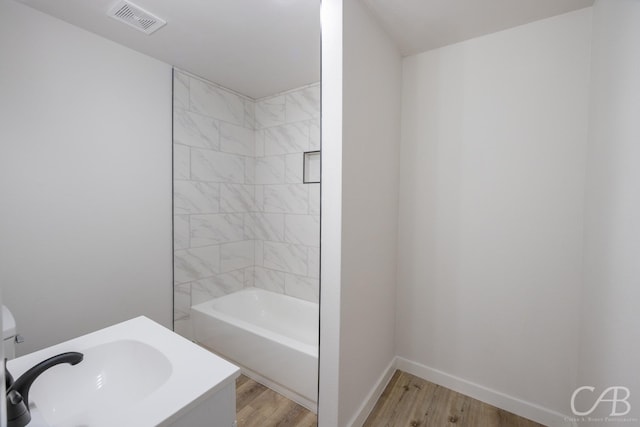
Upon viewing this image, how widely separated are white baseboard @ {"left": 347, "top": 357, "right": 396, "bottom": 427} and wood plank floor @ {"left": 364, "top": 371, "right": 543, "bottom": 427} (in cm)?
3

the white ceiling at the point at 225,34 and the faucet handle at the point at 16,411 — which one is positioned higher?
the white ceiling at the point at 225,34

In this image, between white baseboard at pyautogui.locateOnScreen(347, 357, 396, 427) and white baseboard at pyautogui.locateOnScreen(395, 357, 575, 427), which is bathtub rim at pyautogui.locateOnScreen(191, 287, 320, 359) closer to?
white baseboard at pyautogui.locateOnScreen(347, 357, 396, 427)

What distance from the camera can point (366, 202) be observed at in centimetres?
153

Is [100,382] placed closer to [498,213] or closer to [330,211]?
[330,211]

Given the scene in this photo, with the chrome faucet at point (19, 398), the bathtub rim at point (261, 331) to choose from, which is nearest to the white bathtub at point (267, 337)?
the bathtub rim at point (261, 331)

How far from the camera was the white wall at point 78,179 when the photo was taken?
1.27m

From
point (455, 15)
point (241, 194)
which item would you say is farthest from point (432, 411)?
point (455, 15)

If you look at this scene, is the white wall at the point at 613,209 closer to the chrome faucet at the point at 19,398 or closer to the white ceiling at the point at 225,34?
the white ceiling at the point at 225,34

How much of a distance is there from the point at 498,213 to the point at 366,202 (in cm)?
88

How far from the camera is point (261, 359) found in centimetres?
186

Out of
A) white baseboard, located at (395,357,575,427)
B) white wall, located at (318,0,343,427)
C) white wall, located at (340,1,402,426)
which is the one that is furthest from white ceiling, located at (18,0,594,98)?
white baseboard, located at (395,357,575,427)

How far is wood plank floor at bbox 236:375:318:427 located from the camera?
5.24 feet

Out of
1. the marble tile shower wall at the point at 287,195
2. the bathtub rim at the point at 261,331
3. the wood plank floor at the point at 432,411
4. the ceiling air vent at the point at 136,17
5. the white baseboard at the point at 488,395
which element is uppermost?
the ceiling air vent at the point at 136,17

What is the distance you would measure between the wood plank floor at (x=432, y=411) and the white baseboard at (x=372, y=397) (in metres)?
0.03
